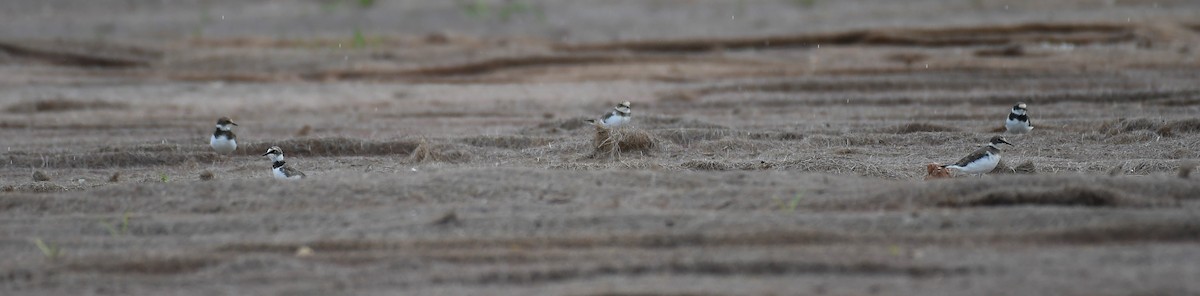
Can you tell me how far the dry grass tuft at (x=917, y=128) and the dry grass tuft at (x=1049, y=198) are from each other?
4083 millimetres

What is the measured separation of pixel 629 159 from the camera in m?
9.63

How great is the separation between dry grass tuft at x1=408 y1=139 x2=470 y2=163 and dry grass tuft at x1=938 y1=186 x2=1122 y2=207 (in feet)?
13.7

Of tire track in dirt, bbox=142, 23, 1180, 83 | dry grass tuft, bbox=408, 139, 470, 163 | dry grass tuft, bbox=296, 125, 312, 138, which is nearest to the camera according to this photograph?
dry grass tuft, bbox=408, 139, 470, 163

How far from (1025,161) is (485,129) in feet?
15.1

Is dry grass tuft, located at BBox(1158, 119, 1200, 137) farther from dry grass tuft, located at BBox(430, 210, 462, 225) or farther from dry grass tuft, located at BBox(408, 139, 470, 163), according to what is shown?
dry grass tuft, located at BBox(430, 210, 462, 225)

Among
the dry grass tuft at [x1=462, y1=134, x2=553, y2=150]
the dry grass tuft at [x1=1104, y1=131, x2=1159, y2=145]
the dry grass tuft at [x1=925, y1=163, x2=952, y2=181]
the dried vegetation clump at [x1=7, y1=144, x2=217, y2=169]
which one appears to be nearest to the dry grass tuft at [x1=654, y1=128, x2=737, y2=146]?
the dry grass tuft at [x1=462, y1=134, x2=553, y2=150]

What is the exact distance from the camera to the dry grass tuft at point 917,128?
10797mm

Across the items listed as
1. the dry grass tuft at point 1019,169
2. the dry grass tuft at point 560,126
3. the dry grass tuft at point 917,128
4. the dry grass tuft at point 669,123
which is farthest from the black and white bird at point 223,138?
the dry grass tuft at point 1019,169

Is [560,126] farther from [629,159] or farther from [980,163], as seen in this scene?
[980,163]

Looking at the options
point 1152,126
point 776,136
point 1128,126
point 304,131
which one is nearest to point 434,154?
point 304,131

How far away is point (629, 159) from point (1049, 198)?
3.57m

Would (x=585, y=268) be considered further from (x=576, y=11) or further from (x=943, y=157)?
(x=576, y=11)

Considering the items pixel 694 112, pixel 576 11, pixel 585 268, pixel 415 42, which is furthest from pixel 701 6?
pixel 585 268

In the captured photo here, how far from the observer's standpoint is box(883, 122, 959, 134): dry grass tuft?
1080cm
